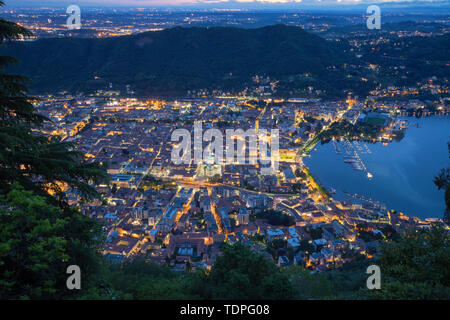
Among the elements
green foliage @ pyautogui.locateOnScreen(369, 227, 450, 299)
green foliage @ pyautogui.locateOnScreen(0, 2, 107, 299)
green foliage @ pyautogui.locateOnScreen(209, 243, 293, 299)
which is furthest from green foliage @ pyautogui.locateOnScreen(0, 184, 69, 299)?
green foliage @ pyautogui.locateOnScreen(369, 227, 450, 299)

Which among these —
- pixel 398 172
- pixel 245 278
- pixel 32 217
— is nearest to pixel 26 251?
pixel 32 217

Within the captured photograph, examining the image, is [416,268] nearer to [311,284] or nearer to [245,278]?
[311,284]

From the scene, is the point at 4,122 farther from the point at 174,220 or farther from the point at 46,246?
the point at 174,220

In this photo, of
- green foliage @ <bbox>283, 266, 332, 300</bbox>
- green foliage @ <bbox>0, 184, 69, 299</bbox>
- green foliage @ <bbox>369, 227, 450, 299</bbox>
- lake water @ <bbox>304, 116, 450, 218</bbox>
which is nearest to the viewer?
green foliage @ <bbox>0, 184, 69, 299</bbox>

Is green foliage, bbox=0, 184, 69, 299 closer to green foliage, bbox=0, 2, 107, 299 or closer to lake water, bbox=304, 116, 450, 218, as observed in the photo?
green foliage, bbox=0, 2, 107, 299

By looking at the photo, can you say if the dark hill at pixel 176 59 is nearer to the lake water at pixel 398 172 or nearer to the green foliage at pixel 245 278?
the lake water at pixel 398 172

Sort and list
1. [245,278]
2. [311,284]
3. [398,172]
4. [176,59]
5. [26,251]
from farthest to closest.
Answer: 1. [176,59]
2. [398,172]
3. [311,284]
4. [245,278]
5. [26,251]
